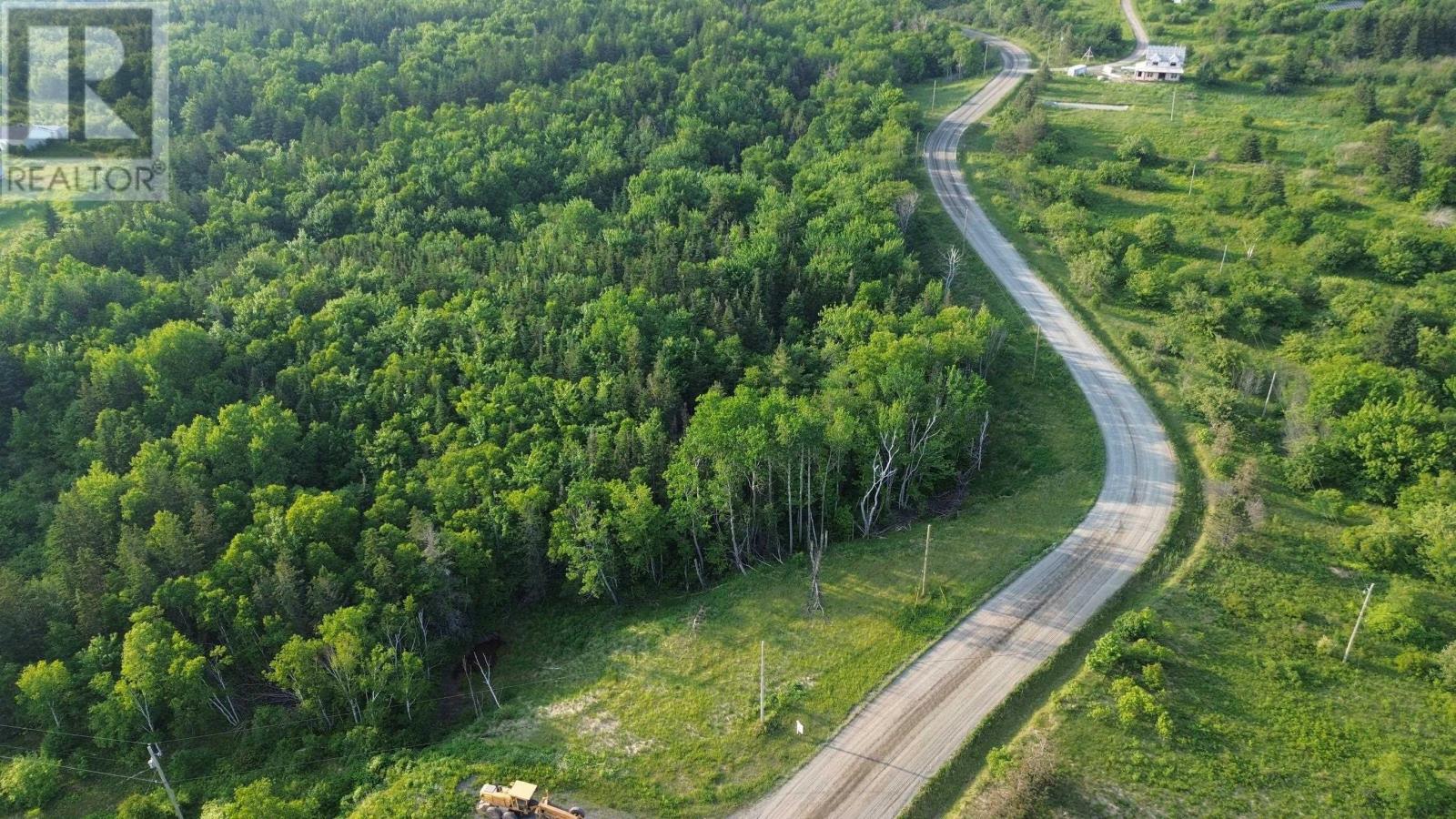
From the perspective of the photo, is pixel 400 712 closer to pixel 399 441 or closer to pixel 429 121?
pixel 399 441

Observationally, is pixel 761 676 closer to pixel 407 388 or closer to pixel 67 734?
pixel 67 734

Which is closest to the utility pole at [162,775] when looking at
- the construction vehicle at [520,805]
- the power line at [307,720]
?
the power line at [307,720]

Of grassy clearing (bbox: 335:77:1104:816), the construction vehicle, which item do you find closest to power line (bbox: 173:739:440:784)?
grassy clearing (bbox: 335:77:1104:816)

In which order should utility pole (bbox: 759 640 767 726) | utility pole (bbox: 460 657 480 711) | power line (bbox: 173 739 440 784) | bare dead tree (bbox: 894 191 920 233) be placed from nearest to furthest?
1. utility pole (bbox: 759 640 767 726)
2. power line (bbox: 173 739 440 784)
3. utility pole (bbox: 460 657 480 711)
4. bare dead tree (bbox: 894 191 920 233)

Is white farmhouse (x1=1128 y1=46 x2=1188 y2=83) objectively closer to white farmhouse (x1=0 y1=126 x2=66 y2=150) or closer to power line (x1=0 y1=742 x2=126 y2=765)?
white farmhouse (x1=0 y1=126 x2=66 y2=150)

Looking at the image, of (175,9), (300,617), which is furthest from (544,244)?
(175,9)

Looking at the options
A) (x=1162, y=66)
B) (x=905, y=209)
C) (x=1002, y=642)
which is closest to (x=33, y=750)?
(x=1002, y=642)
